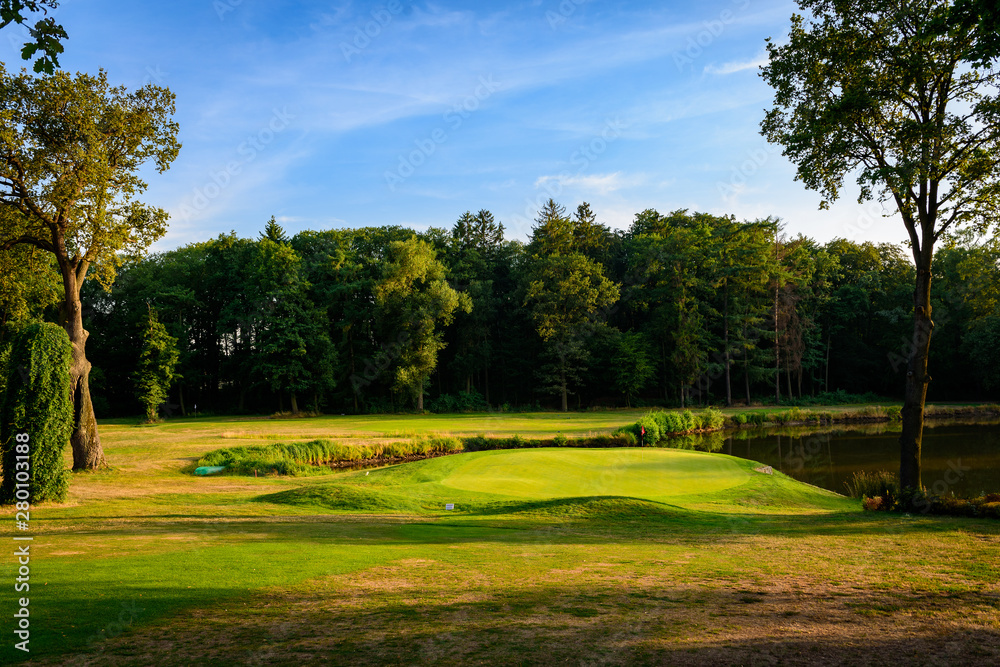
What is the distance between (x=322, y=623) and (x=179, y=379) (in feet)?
182

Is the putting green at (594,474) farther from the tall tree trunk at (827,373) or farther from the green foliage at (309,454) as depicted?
the tall tree trunk at (827,373)

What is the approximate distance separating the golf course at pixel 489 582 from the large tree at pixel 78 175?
6.41 metres

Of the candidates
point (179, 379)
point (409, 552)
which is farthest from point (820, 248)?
point (409, 552)

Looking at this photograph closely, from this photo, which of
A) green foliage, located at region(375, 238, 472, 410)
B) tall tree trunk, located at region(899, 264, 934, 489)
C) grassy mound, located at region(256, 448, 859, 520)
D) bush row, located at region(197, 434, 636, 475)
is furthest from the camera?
green foliage, located at region(375, 238, 472, 410)

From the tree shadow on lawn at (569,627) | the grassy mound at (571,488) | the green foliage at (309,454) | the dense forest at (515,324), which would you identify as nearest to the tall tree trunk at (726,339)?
the dense forest at (515,324)

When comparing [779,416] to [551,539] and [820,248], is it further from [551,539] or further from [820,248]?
[551,539]

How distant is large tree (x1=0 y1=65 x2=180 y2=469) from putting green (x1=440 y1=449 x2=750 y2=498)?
12485 millimetres

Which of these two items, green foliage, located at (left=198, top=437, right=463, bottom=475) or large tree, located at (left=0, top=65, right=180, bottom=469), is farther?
green foliage, located at (left=198, top=437, right=463, bottom=475)

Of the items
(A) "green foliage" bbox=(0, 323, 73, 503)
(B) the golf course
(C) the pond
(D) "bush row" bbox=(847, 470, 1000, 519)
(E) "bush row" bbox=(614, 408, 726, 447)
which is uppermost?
(A) "green foliage" bbox=(0, 323, 73, 503)

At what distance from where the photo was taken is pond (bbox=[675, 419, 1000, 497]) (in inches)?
852

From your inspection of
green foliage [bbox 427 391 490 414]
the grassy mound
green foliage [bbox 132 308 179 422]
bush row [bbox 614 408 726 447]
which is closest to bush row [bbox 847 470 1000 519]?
the grassy mound

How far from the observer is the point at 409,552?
8.85 meters

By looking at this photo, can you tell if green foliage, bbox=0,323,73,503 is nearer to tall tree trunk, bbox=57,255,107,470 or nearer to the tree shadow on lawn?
tall tree trunk, bbox=57,255,107,470

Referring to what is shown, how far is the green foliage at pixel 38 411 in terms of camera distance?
12883 millimetres
